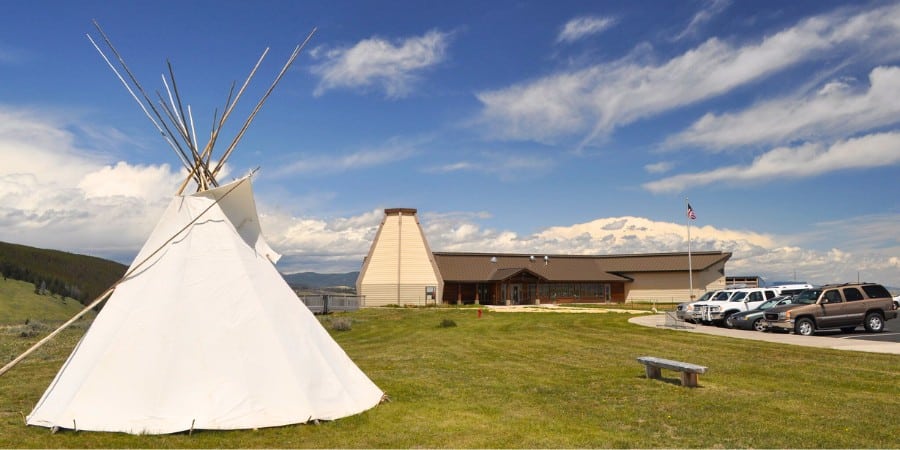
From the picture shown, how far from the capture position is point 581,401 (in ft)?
35.7

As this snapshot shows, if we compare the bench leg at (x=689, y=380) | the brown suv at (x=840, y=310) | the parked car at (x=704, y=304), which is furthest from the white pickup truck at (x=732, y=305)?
the bench leg at (x=689, y=380)

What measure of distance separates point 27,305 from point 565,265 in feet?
144

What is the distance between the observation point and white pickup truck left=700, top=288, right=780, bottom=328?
2805 centimetres

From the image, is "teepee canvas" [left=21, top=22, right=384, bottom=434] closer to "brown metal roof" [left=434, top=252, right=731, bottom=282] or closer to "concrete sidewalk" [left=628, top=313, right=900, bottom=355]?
"concrete sidewalk" [left=628, top=313, right=900, bottom=355]

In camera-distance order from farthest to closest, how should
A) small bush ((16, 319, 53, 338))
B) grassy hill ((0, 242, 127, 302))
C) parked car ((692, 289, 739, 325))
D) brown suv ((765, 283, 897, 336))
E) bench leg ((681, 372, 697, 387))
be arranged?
grassy hill ((0, 242, 127, 302))
parked car ((692, 289, 739, 325))
small bush ((16, 319, 53, 338))
brown suv ((765, 283, 897, 336))
bench leg ((681, 372, 697, 387))

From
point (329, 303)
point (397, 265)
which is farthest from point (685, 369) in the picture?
point (397, 265)

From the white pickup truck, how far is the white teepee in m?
22.3

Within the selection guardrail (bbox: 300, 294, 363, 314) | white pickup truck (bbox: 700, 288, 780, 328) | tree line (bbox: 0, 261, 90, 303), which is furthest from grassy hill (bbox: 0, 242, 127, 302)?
white pickup truck (bbox: 700, 288, 780, 328)

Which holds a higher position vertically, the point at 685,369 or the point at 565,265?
the point at 565,265

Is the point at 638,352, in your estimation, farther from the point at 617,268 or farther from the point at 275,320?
the point at 617,268

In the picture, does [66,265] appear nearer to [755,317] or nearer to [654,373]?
[755,317]

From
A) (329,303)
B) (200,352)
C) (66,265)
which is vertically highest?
(66,265)

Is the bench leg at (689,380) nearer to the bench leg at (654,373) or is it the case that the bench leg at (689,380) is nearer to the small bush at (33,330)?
the bench leg at (654,373)

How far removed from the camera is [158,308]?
921 cm
